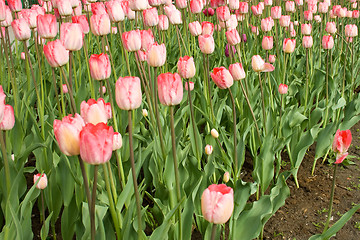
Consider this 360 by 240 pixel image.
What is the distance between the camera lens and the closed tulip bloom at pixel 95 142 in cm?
77

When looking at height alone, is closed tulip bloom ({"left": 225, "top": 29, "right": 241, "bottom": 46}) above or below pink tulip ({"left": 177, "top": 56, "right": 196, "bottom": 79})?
above

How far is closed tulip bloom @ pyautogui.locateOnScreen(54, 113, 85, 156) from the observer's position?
794mm

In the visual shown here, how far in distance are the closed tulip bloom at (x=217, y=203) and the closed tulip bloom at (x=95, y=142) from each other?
218 mm

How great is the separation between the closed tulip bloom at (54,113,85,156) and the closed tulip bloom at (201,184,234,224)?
0.28 m

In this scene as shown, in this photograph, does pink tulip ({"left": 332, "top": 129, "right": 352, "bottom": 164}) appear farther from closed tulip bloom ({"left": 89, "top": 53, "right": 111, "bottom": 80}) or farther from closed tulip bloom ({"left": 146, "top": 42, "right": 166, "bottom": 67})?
closed tulip bloom ({"left": 89, "top": 53, "right": 111, "bottom": 80})

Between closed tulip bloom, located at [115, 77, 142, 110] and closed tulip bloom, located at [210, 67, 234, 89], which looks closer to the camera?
closed tulip bloom, located at [115, 77, 142, 110]

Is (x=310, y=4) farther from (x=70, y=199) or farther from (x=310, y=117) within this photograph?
(x=70, y=199)

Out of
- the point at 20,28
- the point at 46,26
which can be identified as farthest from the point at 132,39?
the point at 20,28

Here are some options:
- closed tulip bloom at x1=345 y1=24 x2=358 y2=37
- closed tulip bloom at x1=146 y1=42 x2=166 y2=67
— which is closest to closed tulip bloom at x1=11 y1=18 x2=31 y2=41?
closed tulip bloom at x1=146 y1=42 x2=166 y2=67

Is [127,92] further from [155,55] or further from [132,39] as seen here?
[132,39]

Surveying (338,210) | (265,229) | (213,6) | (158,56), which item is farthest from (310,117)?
(158,56)

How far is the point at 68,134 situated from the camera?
80 cm

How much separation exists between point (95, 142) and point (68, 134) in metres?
0.07

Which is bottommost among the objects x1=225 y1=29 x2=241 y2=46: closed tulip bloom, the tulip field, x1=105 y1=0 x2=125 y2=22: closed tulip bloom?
the tulip field
